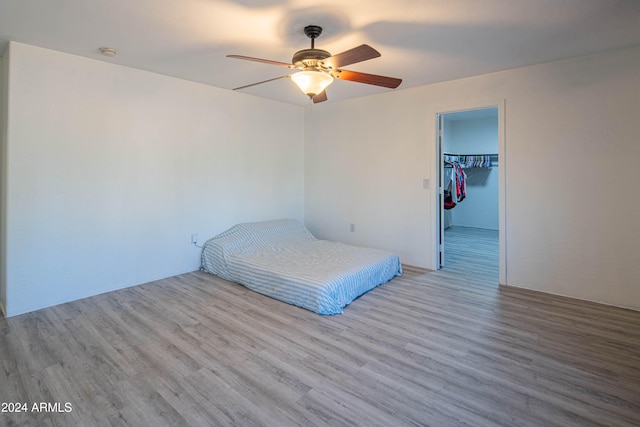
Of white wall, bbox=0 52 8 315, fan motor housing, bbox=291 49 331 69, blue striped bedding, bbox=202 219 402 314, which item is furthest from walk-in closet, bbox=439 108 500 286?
white wall, bbox=0 52 8 315

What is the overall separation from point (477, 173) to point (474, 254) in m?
3.06

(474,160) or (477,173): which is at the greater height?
(474,160)

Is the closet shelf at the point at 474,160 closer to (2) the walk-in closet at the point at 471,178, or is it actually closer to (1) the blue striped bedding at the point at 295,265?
(2) the walk-in closet at the point at 471,178

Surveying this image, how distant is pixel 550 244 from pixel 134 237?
4.68 meters

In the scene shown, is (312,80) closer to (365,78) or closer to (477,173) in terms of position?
(365,78)

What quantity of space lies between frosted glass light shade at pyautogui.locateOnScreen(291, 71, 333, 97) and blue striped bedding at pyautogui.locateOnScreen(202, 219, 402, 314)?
5.69 feet

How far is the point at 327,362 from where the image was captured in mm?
2270

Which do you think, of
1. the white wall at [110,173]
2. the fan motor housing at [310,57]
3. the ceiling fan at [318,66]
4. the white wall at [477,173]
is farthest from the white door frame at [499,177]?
the white wall at [477,173]

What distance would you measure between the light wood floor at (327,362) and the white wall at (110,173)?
0.45 meters

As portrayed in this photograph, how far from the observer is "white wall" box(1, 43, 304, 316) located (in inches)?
120

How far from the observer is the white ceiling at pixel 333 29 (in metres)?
2.28

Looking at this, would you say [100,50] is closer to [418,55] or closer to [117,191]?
[117,191]

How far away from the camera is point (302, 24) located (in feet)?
8.29

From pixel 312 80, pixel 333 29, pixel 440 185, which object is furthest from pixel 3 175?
pixel 440 185
